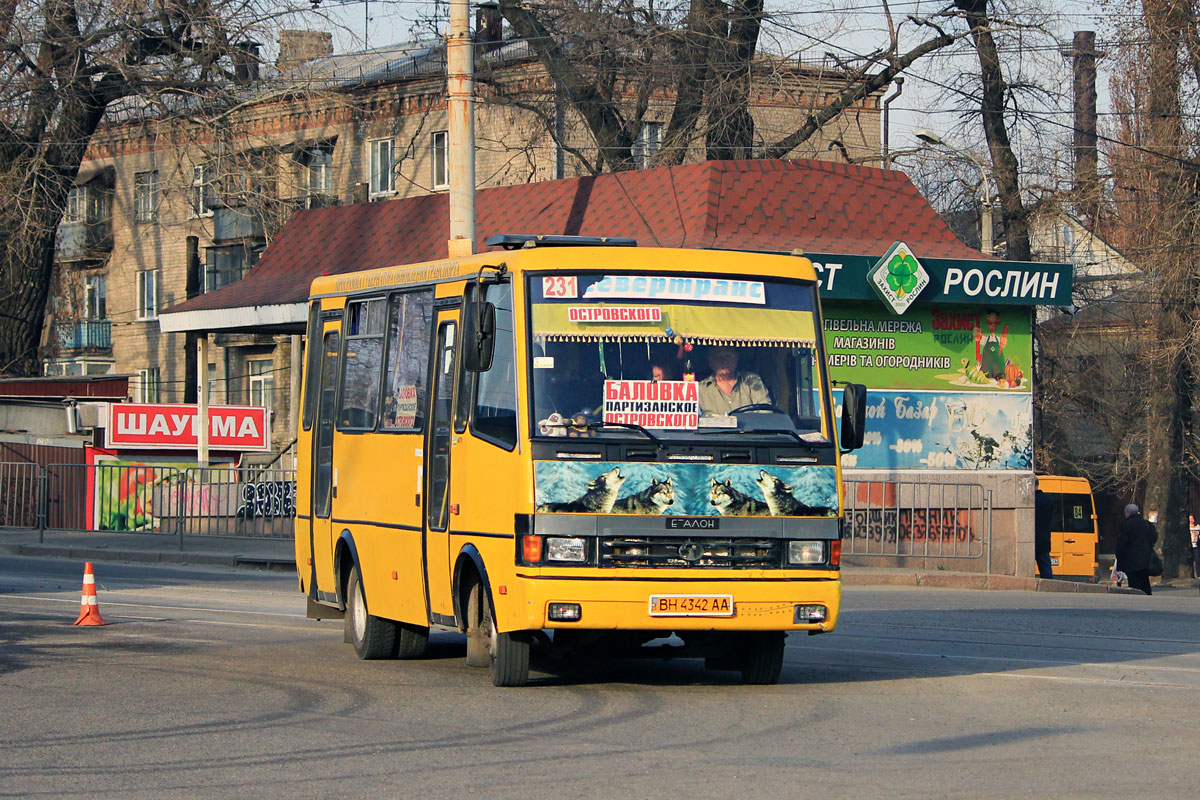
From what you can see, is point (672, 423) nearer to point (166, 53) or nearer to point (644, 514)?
point (644, 514)

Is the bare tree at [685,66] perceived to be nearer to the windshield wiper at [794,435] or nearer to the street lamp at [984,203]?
the street lamp at [984,203]

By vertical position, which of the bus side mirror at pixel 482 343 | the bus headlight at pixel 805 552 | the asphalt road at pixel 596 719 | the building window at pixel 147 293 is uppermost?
the building window at pixel 147 293

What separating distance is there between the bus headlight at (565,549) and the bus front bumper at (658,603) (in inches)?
4.0

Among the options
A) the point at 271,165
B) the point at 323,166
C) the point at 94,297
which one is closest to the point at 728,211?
the point at 271,165

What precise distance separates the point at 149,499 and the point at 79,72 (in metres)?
10.4

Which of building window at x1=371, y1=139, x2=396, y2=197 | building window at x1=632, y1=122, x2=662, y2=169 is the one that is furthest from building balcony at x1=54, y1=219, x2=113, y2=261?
building window at x1=632, y1=122, x2=662, y2=169

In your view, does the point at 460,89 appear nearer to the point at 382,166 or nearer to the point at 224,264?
the point at 382,166

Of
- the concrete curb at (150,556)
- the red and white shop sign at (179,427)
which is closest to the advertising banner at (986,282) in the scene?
the concrete curb at (150,556)

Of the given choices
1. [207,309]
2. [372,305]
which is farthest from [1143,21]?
[372,305]

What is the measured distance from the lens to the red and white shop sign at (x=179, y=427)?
33000mm

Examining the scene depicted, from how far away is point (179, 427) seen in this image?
34000 mm

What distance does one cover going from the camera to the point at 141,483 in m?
29.3

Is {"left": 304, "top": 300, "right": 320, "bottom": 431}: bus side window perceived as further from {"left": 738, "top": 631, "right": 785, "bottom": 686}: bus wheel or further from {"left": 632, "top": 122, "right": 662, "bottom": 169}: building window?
{"left": 632, "top": 122, "right": 662, "bottom": 169}: building window

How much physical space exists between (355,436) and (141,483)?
17876mm
